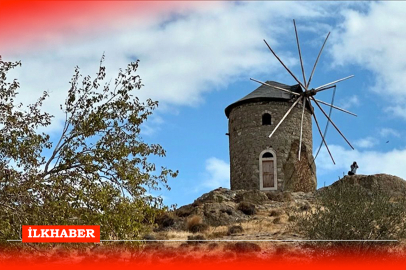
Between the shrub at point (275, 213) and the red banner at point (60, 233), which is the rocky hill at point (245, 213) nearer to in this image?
the shrub at point (275, 213)

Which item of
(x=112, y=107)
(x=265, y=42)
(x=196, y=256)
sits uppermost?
(x=265, y=42)

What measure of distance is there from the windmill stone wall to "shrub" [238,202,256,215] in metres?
3.24

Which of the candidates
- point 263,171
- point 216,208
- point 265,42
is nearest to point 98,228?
point 216,208

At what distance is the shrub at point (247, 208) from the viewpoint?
82.6 feet

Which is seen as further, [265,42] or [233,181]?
[265,42]

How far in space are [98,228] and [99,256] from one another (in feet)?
21.0

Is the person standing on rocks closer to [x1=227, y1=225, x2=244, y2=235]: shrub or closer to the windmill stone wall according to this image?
the windmill stone wall

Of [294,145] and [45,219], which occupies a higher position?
[294,145]

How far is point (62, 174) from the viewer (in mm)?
10977

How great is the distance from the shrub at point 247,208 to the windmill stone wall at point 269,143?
3240 millimetres

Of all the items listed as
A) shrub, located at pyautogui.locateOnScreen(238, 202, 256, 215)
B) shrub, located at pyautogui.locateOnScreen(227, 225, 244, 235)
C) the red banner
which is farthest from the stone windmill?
the red banner

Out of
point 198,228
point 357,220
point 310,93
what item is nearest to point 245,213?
point 198,228

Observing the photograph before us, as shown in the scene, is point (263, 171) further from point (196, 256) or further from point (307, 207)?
point (196, 256)

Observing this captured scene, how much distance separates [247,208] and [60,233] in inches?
617
